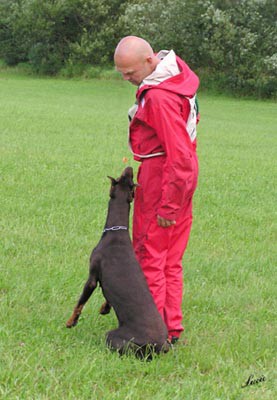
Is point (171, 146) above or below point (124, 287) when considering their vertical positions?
above

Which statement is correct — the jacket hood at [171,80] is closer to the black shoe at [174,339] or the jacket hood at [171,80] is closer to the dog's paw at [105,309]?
the dog's paw at [105,309]

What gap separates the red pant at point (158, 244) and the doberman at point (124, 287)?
0.11 m

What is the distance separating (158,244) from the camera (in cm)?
454

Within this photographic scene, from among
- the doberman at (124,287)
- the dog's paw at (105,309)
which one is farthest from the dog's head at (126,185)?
the dog's paw at (105,309)

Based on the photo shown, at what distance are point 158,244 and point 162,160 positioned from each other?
572mm

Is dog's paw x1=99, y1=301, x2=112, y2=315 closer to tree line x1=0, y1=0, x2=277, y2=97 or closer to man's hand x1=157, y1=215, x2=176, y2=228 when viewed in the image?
man's hand x1=157, y1=215, x2=176, y2=228

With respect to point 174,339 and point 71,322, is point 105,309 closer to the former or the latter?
point 71,322

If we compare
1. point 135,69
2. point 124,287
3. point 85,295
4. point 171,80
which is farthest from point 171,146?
point 85,295

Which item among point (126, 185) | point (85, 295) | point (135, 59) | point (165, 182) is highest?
point (135, 59)

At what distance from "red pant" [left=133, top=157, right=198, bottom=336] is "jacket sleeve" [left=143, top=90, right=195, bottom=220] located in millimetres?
159

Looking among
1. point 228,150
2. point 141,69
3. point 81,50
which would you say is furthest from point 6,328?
point 81,50

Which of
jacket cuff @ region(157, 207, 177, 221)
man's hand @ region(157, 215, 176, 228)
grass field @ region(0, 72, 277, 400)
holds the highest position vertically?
jacket cuff @ region(157, 207, 177, 221)

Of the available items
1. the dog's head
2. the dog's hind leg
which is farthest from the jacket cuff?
the dog's hind leg

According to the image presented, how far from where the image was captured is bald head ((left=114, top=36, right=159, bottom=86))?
4285mm
